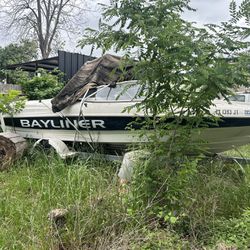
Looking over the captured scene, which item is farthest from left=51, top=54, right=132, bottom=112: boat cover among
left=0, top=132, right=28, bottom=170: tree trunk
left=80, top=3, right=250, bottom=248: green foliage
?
left=80, top=3, right=250, bottom=248: green foliage

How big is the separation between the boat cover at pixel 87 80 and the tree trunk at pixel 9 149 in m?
0.77

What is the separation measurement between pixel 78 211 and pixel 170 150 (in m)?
0.90

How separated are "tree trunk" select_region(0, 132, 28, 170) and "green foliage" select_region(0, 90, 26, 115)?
1.93 ft

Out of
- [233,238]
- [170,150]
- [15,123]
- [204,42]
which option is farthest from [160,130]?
[15,123]

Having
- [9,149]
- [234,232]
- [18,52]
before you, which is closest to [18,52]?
[18,52]

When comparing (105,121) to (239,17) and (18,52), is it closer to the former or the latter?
(239,17)

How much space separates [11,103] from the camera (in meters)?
5.74

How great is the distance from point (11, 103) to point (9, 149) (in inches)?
40.5

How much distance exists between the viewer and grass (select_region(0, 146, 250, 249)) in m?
2.44

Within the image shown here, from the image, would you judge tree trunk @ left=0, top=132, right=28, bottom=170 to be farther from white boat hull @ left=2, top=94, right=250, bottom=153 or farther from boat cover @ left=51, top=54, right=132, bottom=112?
boat cover @ left=51, top=54, right=132, bottom=112

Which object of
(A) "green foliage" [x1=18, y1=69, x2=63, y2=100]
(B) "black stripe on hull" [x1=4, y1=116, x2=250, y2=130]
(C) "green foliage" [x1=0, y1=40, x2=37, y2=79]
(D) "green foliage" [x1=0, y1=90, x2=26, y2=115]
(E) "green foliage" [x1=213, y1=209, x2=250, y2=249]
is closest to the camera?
(E) "green foliage" [x1=213, y1=209, x2=250, y2=249]

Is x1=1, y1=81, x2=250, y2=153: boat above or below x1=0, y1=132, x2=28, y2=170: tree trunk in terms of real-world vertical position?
above

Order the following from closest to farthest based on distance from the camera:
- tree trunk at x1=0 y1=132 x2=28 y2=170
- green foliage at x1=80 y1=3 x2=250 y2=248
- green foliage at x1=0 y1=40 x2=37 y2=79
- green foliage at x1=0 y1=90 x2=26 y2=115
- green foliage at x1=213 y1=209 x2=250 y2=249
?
green foliage at x1=213 y1=209 x2=250 y2=249, green foliage at x1=80 y1=3 x2=250 y2=248, tree trunk at x1=0 y1=132 x2=28 y2=170, green foliage at x1=0 y1=90 x2=26 y2=115, green foliage at x1=0 y1=40 x2=37 y2=79

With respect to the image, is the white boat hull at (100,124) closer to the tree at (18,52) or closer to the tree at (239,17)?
the tree at (239,17)
